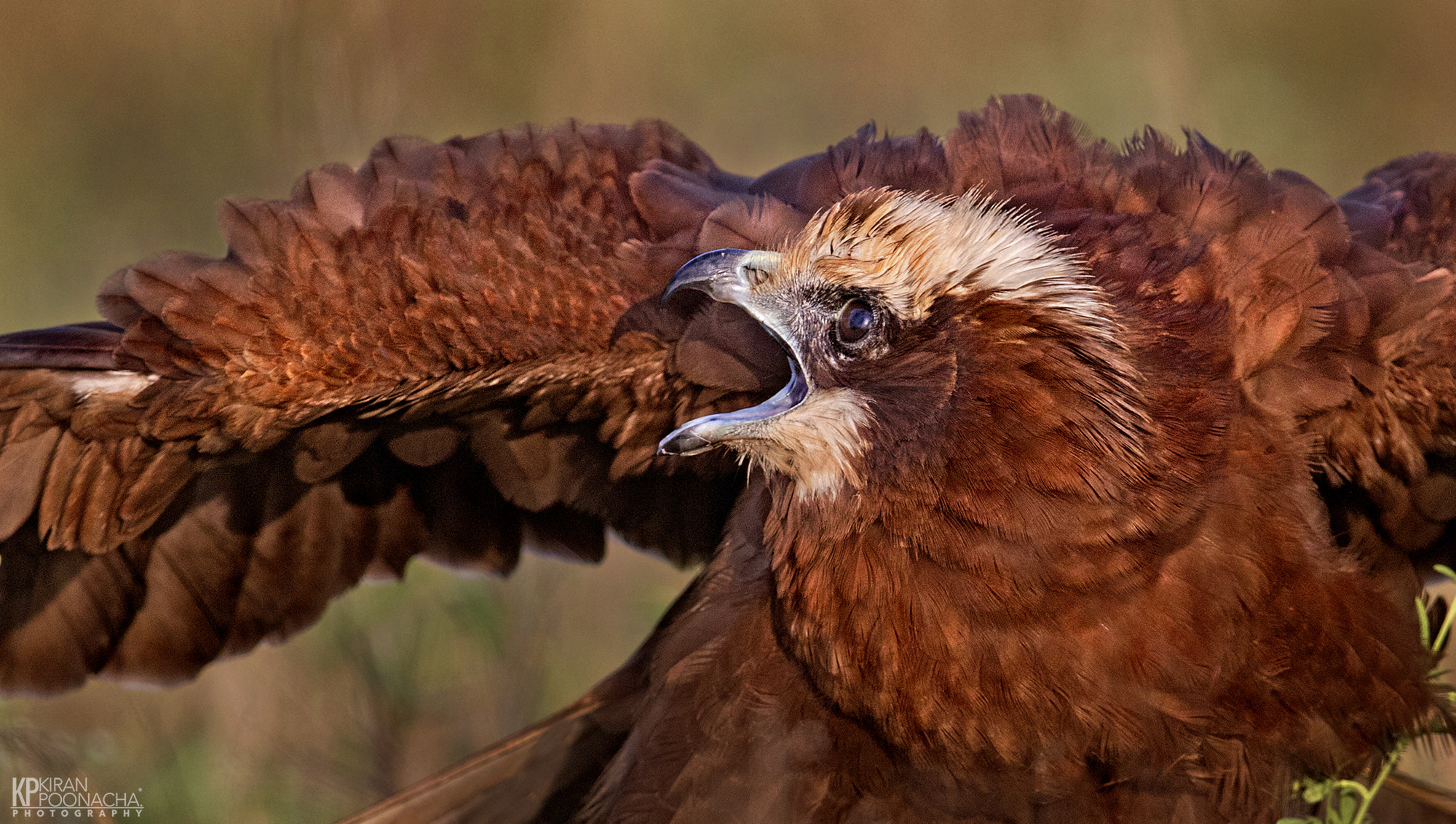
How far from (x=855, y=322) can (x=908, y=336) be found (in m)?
0.11

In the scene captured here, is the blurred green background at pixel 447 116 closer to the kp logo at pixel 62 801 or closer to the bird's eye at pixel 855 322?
the kp logo at pixel 62 801

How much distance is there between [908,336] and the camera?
2268 millimetres

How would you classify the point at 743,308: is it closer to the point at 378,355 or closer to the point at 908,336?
the point at 908,336

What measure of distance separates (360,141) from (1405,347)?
2.89 meters

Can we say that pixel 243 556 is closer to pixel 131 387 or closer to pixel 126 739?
pixel 131 387

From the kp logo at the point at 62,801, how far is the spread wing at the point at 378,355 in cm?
77

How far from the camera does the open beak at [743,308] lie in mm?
2336

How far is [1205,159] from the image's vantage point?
2.66 meters

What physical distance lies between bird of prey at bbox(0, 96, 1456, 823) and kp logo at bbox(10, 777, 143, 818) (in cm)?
76

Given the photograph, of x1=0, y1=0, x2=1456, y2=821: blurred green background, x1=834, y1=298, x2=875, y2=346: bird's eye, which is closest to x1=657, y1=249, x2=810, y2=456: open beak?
x1=834, y1=298, x2=875, y2=346: bird's eye

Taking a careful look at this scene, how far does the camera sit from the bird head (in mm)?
2160

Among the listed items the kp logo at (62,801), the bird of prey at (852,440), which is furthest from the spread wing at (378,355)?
the kp logo at (62,801)

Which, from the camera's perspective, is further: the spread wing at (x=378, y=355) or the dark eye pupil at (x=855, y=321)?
the spread wing at (x=378, y=355)

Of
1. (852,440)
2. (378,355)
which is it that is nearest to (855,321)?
(852,440)
